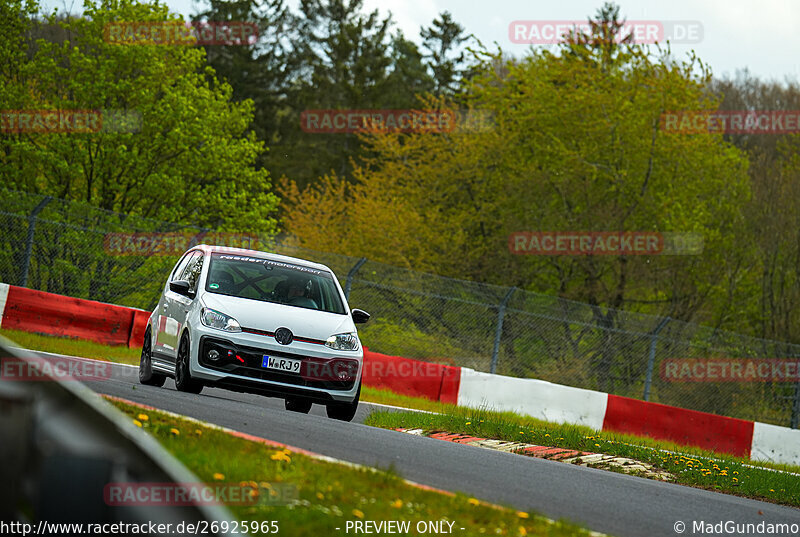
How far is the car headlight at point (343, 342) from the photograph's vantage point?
10.9 meters

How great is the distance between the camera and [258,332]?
1065 cm

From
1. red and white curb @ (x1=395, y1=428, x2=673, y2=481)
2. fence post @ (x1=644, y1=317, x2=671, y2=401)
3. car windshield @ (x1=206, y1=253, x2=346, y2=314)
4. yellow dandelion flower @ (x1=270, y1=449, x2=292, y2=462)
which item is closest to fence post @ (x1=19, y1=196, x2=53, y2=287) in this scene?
car windshield @ (x1=206, y1=253, x2=346, y2=314)

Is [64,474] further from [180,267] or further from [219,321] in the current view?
[180,267]

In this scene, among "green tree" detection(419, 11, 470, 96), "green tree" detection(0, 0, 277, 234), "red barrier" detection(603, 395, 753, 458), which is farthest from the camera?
"green tree" detection(419, 11, 470, 96)

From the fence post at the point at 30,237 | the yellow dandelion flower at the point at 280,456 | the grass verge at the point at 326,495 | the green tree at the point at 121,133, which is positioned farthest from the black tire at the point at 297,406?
the green tree at the point at 121,133

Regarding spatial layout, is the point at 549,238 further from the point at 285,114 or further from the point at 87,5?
the point at 285,114

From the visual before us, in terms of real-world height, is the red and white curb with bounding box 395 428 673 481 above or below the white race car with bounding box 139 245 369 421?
below

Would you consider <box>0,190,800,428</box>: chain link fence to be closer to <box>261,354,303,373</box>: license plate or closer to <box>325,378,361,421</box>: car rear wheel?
<box>325,378,361,421</box>: car rear wheel

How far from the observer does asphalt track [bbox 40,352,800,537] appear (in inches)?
277

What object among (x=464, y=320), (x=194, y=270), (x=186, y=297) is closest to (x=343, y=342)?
(x=186, y=297)

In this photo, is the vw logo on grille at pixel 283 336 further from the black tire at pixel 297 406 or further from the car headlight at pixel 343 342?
the black tire at pixel 297 406

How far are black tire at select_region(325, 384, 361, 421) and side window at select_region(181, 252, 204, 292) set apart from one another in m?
2.00

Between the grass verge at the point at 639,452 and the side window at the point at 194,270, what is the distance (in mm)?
2653

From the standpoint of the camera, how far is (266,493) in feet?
17.0
